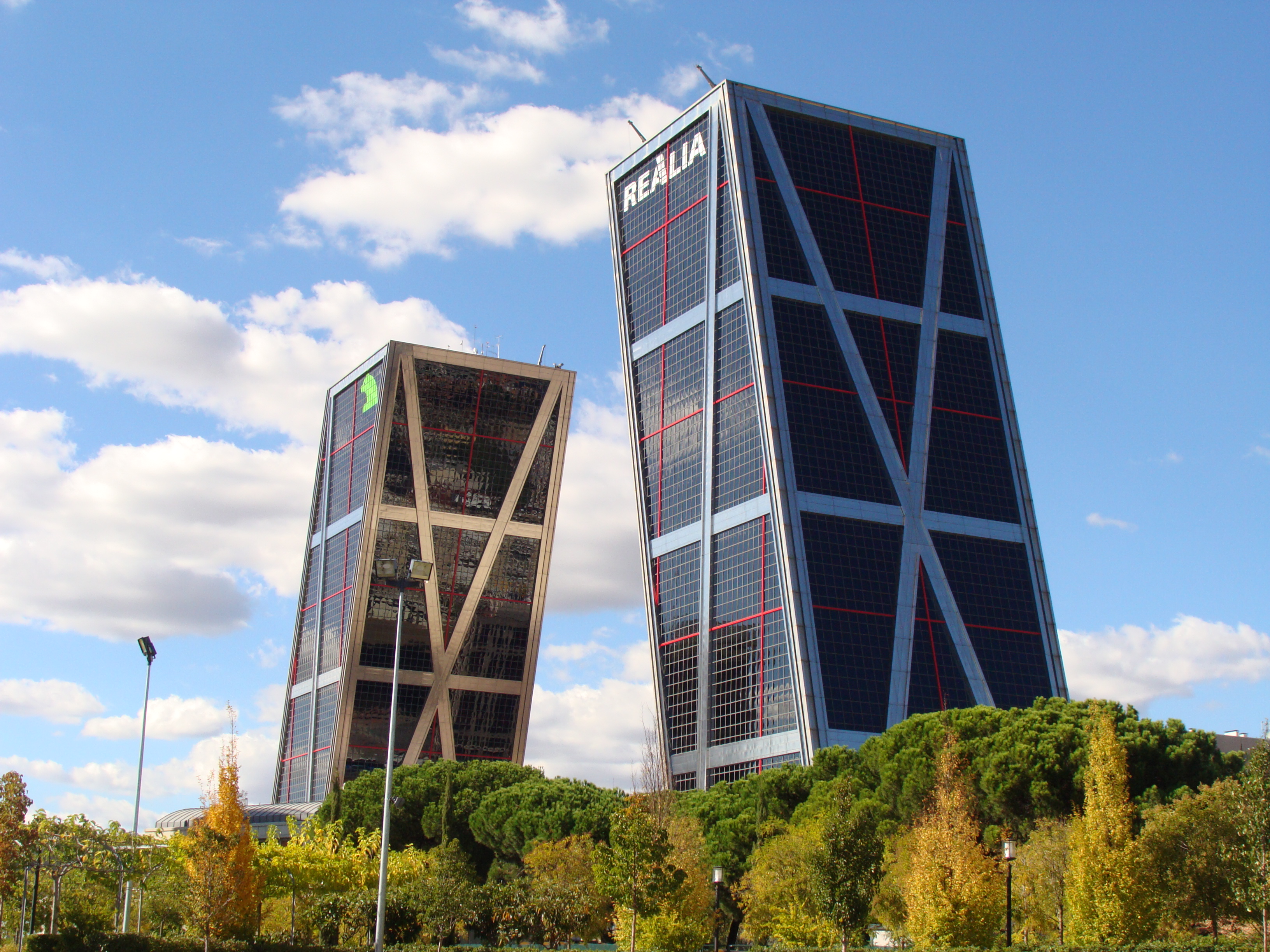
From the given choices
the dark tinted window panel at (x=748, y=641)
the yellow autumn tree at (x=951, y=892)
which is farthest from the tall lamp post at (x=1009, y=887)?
the dark tinted window panel at (x=748, y=641)

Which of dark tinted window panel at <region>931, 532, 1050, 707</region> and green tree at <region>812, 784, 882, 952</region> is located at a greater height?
dark tinted window panel at <region>931, 532, 1050, 707</region>

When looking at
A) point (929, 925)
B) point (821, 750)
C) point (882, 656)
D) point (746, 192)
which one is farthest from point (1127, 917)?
point (746, 192)

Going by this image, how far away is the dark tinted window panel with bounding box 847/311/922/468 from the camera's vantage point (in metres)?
103

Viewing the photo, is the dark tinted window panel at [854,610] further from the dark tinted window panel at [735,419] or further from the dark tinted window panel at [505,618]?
the dark tinted window panel at [505,618]

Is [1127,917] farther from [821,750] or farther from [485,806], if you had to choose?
[485,806]

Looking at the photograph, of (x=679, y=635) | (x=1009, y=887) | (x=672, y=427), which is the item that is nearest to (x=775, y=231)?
(x=672, y=427)

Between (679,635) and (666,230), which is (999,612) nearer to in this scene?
(679,635)

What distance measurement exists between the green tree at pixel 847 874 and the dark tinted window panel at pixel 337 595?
105 metres

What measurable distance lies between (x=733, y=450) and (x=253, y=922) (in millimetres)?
56137

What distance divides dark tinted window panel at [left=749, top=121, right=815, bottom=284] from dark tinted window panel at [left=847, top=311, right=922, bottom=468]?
5294 millimetres

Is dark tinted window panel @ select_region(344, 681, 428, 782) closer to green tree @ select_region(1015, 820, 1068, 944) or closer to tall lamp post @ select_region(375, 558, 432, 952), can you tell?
tall lamp post @ select_region(375, 558, 432, 952)

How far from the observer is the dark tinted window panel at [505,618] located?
151 m

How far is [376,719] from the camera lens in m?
149

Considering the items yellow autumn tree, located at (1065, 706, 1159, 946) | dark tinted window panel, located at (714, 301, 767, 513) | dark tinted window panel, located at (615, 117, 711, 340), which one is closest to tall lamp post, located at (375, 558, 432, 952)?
yellow autumn tree, located at (1065, 706, 1159, 946)
